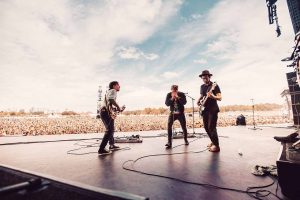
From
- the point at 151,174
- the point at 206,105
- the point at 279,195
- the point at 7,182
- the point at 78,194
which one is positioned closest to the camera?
the point at 78,194

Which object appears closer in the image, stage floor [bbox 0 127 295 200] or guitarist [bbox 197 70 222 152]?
stage floor [bbox 0 127 295 200]

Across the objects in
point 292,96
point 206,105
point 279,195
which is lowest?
point 279,195

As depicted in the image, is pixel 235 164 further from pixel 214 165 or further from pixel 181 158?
pixel 181 158

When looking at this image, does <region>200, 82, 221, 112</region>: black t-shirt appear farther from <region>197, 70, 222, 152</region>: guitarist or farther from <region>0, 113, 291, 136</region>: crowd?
<region>0, 113, 291, 136</region>: crowd

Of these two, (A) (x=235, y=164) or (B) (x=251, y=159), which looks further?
(B) (x=251, y=159)

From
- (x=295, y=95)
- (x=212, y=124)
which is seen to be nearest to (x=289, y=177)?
(x=212, y=124)

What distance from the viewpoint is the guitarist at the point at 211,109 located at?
4.76 m

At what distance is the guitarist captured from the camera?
4.76m

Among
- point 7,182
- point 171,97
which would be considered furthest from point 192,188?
point 171,97

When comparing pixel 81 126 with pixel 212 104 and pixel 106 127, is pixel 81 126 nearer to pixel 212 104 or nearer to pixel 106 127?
pixel 106 127

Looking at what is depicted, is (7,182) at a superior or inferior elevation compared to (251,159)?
superior

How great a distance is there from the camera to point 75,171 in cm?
333

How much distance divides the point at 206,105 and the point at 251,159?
154 centimetres

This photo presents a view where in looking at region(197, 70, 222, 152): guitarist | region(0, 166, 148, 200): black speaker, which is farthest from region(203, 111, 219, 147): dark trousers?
region(0, 166, 148, 200): black speaker
